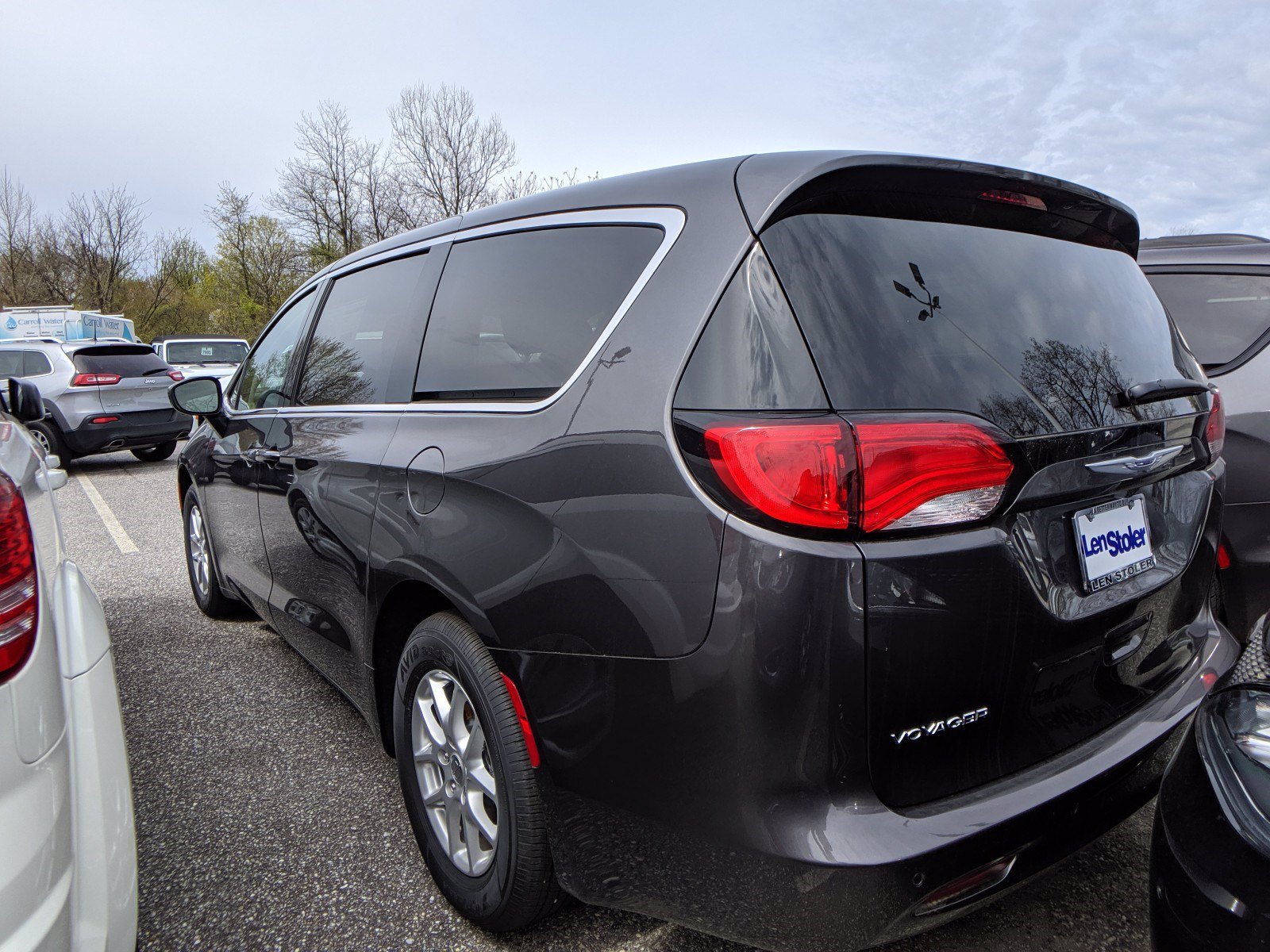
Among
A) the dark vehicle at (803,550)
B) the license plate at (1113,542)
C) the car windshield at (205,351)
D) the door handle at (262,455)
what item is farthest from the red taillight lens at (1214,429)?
the car windshield at (205,351)

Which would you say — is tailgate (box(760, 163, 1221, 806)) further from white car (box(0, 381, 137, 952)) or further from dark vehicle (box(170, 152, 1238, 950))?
white car (box(0, 381, 137, 952))

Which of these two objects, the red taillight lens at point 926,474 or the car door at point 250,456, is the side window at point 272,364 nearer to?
the car door at point 250,456

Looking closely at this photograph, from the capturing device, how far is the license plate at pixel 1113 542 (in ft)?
5.17

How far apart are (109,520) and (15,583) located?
6995 mm

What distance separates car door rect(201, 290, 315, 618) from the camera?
3.25m

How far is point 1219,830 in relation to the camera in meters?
1.28

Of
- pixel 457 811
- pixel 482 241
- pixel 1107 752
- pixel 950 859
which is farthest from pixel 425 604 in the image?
pixel 1107 752

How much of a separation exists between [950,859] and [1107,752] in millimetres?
487

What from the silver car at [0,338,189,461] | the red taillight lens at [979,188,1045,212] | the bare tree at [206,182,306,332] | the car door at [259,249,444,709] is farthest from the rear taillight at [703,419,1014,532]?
the bare tree at [206,182,306,332]

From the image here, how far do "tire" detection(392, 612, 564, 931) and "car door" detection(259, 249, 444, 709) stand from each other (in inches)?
14.2

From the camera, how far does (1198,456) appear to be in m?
1.95

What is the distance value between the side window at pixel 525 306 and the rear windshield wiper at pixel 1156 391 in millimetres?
1001

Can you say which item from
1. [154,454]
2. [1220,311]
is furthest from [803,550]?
[154,454]

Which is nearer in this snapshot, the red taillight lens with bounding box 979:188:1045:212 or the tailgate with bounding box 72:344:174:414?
the red taillight lens with bounding box 979:188:1045:212
